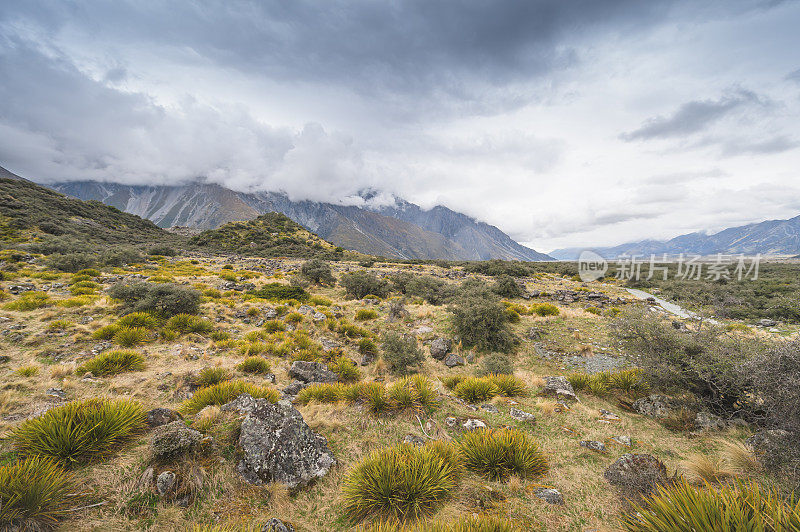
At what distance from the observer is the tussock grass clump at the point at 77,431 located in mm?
3404

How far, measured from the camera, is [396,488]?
11.8ft

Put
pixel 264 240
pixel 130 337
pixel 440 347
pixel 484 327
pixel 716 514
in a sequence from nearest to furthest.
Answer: pixel 716 514 → pixel 130 337 → pixel 440 347 → pixel 484 327 → pixel 264 240

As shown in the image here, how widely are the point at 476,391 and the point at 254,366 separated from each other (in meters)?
6.40

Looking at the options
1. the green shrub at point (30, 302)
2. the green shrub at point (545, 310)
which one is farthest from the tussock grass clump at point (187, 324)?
the green shrub at point (545, 310)

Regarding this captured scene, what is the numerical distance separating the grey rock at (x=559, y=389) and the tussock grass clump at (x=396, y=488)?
4.53m

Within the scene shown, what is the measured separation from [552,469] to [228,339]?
1001 cm

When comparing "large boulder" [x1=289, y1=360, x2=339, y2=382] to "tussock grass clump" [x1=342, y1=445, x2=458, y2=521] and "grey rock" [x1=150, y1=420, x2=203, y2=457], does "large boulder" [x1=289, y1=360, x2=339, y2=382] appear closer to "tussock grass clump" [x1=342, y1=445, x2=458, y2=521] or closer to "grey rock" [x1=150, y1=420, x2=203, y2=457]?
"grey rock" [x1=150, y1=420, x2=203, y2=457]

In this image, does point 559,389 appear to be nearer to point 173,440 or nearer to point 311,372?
point 311,372

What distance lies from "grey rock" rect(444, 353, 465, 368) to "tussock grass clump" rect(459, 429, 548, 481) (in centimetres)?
633

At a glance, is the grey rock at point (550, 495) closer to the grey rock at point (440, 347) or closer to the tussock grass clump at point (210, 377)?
the tussock grass clump at point (210, 377)

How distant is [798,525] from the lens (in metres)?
2.40

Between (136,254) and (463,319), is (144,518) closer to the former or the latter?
(463,319)

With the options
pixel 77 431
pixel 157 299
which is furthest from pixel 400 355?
pixel 157 299

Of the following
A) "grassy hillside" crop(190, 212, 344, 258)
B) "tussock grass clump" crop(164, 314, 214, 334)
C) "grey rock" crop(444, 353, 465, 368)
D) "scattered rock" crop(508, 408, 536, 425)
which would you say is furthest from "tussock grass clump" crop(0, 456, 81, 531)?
"grassy hillside" crop(190, 212, 344, 258)
